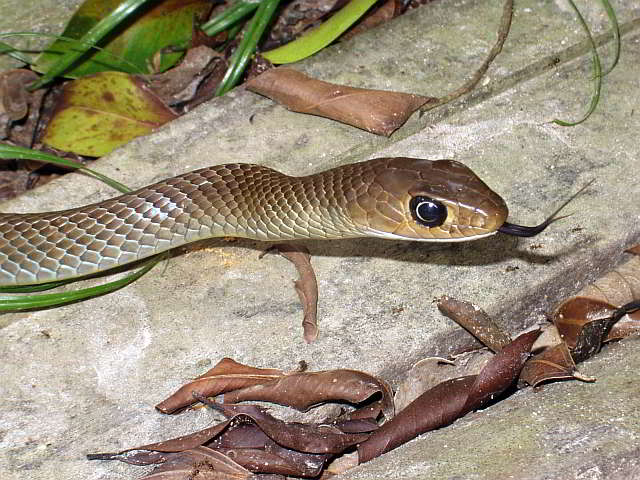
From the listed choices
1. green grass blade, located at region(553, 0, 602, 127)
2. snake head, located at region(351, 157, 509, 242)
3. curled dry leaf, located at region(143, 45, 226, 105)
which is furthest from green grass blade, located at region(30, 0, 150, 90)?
green grass blade, located at region(553, 0, 602, 127)

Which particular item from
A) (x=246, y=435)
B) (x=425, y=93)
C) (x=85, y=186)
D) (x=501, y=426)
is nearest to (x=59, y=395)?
(x=246, y=435)

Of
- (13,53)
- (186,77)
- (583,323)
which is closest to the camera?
(583,323)

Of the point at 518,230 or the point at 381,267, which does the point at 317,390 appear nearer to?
the point at 381,267

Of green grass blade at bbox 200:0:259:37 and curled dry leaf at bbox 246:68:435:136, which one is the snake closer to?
curled dry leaf at bbox 246:68:435:136

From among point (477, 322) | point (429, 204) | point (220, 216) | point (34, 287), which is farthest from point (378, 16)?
point (34, 287)

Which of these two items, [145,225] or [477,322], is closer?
[477,322]

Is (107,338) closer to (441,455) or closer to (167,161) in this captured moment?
(167,161)
